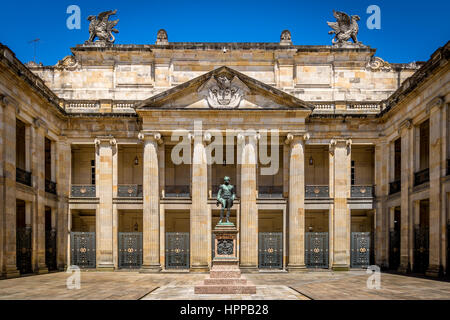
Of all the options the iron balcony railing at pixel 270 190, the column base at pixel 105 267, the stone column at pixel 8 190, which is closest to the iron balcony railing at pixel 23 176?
the stone column at pixel 8 190

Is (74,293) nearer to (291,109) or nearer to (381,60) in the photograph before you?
(291,109)

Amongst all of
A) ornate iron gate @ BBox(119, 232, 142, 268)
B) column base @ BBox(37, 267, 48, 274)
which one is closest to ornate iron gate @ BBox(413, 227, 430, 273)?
ornate iron gate @ BBox(119, 232, 142, 268)

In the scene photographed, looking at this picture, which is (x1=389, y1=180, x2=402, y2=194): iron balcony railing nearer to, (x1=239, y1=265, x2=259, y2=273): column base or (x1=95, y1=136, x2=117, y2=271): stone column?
(x1=239, y1=265, x2=259, y2=273): column base

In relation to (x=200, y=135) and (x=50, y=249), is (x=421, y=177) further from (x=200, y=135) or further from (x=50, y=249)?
(x=50, y=249)

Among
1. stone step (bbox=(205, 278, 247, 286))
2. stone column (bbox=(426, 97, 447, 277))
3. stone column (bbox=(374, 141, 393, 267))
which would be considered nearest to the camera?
stone step (bbox=(205, 278, 247, 286))

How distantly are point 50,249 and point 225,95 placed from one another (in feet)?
42.2

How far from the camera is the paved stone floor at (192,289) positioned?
17.0m

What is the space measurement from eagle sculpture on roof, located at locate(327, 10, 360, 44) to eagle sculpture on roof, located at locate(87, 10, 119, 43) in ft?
45.0

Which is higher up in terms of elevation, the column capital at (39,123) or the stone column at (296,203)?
the column capital at (39,123)

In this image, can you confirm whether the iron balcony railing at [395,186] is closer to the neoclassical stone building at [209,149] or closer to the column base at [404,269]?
the neoclassical stone building at [209,149]

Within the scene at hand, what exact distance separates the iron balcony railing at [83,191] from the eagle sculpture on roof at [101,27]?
9.17m

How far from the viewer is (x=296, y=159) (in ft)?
96.5

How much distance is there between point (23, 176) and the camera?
25500 millimetres

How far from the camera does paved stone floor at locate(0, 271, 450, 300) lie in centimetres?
1702
